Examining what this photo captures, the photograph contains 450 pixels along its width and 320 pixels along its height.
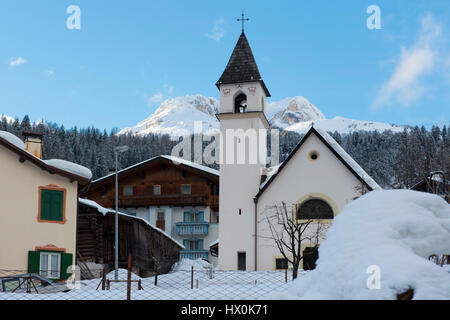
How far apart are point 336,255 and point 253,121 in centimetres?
3017

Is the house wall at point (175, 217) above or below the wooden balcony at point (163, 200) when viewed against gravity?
below

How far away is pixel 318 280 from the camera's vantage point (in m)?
7.75

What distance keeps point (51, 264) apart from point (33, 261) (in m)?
1.02

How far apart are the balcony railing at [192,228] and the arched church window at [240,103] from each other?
16.2 meters

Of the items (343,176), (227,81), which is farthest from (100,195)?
(343,176)

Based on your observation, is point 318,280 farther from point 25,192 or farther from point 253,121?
point 253,121

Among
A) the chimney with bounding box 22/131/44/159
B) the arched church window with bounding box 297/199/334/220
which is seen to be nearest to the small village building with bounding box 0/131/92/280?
the chimney with bounding box 22/131/44/159

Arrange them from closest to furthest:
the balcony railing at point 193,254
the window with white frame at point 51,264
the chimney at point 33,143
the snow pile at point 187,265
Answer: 1. the window with white frame at point 51,264
2. the chimney at point 33,143
3. the snow pile at point 187,265
4. the balcony railing at point 193,254

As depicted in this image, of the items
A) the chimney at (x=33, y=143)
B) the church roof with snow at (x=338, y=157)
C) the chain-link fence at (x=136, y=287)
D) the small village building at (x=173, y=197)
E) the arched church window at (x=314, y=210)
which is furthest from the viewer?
the small village building at (x=173, y=197)

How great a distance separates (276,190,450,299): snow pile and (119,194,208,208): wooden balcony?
148ft

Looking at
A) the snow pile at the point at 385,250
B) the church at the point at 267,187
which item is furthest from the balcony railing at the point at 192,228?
the snow pile at the point at 385,250

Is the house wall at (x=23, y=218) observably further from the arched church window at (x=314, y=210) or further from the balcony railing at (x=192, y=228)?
the balcony railing at (x=192, y=228)

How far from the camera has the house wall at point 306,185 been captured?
35656 mm

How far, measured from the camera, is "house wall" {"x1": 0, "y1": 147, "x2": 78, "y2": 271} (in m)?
25.7
